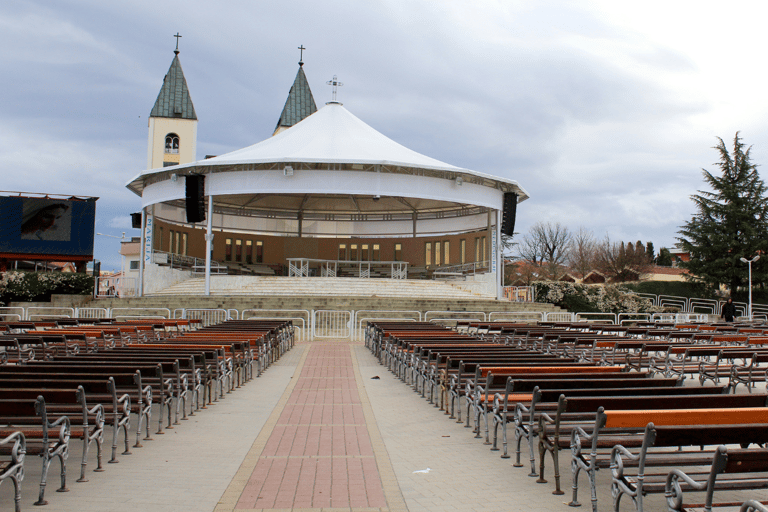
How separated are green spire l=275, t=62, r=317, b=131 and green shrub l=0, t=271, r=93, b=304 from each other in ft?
134

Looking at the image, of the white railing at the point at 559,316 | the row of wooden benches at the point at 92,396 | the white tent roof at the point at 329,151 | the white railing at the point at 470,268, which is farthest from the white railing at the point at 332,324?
the white railing at the point at 470,268

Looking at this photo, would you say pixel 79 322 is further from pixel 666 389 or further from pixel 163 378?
pixel 666 389

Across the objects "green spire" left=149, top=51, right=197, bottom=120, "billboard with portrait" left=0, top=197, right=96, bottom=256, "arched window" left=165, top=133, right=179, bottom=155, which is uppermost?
"green spire" left=149, top=51, right=197, bottom=120

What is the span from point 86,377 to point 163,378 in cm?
108

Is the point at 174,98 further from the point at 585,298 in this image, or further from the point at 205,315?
the point at 205,315

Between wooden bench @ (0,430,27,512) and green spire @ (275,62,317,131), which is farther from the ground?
green spire @ (275,62,317,131)

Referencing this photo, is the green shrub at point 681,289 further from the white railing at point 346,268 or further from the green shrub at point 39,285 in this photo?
the green shrub at point 39,285

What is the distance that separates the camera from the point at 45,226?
3459 centimetres

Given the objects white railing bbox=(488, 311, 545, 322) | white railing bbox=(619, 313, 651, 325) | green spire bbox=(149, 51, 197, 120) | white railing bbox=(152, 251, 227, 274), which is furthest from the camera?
green spire bbox=(149, 51, 197, 120)

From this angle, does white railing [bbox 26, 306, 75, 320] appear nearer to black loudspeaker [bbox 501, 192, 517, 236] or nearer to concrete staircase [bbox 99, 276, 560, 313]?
concrete staircase [bbox 99, 276, 560, 313]

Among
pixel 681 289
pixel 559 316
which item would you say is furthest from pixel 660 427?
pixel 681 289

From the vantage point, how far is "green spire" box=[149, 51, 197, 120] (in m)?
62.2

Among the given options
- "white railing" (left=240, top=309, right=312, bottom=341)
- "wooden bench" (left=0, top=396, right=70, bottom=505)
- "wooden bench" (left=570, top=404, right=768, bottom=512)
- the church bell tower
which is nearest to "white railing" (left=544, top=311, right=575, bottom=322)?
"white railing" (left=240, top=309, right=312, bottom=341)

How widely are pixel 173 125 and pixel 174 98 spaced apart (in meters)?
2.80
